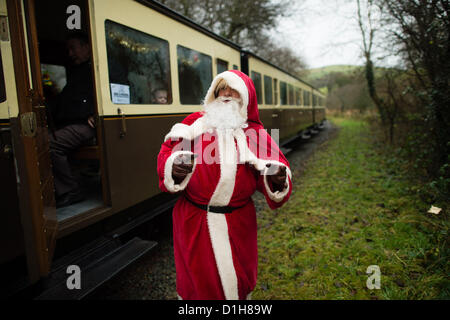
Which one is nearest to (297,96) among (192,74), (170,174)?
→ (192,74)

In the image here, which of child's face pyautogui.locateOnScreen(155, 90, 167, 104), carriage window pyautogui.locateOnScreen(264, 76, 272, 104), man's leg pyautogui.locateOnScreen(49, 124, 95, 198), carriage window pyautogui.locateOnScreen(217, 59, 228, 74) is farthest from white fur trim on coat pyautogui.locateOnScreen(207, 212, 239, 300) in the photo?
carriage window pyautogui.locateOnScreen(264, 76, 272, 104)

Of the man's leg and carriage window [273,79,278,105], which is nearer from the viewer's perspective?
the man's leg

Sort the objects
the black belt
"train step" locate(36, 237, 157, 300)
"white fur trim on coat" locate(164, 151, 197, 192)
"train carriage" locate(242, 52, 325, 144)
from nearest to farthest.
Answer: "white fur trim on coat" locate(164, 151, 197, 192), the black belt, "train step" locate(36, 237, 157, 300), "train carriage" locate(242, 52, 325, 144)

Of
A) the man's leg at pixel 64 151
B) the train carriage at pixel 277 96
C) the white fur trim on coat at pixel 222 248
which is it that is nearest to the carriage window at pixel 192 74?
the man's leg at pixel 64 151

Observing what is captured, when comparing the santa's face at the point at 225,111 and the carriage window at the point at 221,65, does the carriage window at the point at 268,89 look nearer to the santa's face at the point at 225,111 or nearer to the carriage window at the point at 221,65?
the carriage window at the point at 221,65

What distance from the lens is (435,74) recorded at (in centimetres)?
471

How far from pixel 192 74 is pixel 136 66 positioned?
1.23 metres

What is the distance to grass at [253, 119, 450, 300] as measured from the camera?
293cm

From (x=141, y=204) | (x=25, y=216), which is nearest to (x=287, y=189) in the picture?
(x=25, y=216)

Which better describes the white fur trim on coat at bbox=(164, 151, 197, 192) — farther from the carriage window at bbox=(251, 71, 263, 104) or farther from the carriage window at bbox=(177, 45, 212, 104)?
the carriage window at bbox=(251, 71, 263, 104)

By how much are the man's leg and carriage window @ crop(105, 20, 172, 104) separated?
67 cm

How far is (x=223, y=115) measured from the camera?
5.99 ft
